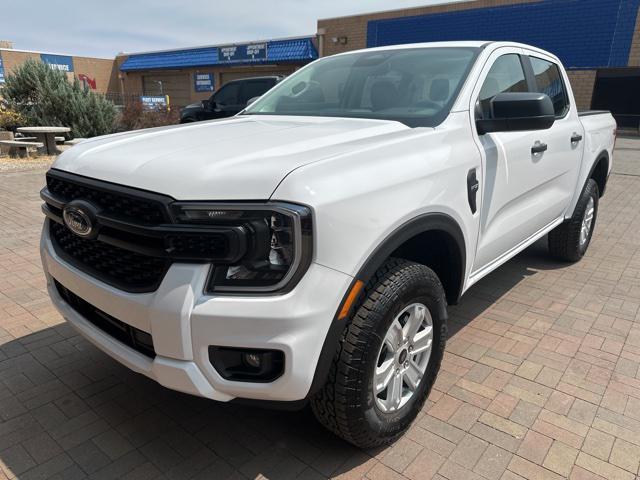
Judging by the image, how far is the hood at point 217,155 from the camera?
1.74 metres

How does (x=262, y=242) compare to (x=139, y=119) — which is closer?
(x=262, y=242)

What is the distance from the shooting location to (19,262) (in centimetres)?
467

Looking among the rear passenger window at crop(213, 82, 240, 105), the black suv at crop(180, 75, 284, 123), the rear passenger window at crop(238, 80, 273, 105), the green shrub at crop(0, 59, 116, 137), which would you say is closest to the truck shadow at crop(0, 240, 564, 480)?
the black suv at crop(180, 75, 284, 123)

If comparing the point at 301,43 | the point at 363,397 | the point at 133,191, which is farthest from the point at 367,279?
the point at 301,43

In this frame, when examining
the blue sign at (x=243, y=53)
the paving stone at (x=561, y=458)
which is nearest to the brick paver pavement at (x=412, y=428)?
the paving stone at (x=561, y=458)

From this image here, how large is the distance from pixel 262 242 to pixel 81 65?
47.1 m

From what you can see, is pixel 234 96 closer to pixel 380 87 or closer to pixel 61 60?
pixel 380 87

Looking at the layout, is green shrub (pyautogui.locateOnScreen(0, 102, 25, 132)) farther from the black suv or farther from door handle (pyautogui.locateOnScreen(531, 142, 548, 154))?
door handle (pyautogui.locateOnScreen(531, 142, 548, 154))

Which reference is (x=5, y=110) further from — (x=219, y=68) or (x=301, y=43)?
(x=219, y=68)

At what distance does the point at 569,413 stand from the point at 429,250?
1142 mm

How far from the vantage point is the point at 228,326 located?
67.2 inches

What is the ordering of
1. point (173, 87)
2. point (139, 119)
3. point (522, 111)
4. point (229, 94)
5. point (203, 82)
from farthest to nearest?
point (173, 87), point (203, 82), point (139, 119), point (229, 94), point (522, 111)

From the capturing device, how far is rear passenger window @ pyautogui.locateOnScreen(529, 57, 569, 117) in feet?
12.4

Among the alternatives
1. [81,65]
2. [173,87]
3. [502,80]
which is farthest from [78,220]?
[81,65]
